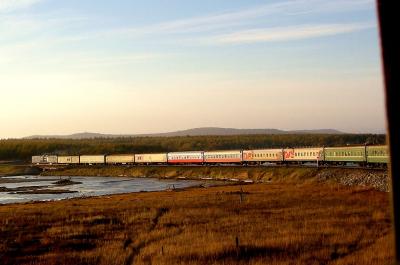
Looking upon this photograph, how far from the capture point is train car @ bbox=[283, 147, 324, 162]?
79.4 meters

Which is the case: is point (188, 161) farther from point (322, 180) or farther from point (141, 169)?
point (322, 180)

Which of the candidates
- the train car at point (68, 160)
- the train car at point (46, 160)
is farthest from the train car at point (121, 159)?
the train car at point (46, 160)

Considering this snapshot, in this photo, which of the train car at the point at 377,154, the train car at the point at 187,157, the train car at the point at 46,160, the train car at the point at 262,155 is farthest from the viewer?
the train car at the point at 46,160

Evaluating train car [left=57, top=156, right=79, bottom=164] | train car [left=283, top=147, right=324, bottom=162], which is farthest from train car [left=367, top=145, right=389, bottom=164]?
train car [left=57, top=156, right=79, bottom=164]

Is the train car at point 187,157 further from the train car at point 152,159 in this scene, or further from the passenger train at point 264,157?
the train car at point 152,159

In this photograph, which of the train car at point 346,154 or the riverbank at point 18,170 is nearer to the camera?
the train car at point 346,154

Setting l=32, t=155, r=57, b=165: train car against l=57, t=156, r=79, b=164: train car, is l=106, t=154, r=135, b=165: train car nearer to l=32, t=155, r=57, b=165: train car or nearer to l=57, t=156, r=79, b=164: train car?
l=57, t=156, r=79, b=164: train car

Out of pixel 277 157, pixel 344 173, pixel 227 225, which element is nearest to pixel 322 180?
pixel 344 173

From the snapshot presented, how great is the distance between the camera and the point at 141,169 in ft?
386

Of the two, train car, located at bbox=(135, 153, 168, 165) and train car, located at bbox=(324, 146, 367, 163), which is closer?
train car, located at bbox=(324, 146, 367, 163)

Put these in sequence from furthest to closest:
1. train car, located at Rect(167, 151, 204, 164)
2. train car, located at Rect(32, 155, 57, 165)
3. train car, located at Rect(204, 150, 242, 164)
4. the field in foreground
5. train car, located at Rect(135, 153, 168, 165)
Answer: train car, located at Rect(32, 155, 57, 165), train car, located at Rect(135, 153, 168, 165), train car, located at Rect(167, 151, 204, 164), train car, located at Rect(204, 150, 242, 164), the field in foreground

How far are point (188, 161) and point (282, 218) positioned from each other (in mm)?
77750

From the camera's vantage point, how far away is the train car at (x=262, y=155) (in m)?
89.7

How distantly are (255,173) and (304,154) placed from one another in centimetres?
932
